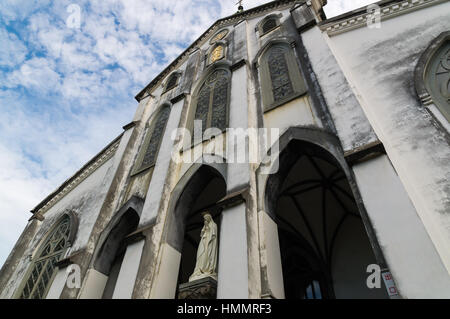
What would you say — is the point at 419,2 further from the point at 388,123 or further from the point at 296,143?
the point at 296,143

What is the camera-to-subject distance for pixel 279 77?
826cm

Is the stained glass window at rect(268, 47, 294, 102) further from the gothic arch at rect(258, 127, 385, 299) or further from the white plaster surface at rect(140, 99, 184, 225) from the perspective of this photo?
the white plaster surface at rect(140, 99, 184, 225)

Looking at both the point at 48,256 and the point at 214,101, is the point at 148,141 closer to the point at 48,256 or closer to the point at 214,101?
the point at 214,101

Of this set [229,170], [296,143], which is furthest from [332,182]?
[229,170]

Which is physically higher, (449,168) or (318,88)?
(318,88)

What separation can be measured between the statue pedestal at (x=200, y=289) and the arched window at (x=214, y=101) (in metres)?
4.03

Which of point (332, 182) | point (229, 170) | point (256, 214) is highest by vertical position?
point (332, 182)

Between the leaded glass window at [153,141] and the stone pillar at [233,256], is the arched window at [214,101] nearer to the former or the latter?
the leaded glass window at [153,141]

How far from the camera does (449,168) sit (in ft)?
14.8

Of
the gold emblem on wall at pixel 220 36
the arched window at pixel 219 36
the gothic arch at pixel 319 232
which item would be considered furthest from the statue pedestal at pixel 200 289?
the gold emblem on wall at pixel 220 36

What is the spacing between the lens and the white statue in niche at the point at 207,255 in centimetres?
561

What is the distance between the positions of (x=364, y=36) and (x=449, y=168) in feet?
15.1

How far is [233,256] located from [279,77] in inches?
206

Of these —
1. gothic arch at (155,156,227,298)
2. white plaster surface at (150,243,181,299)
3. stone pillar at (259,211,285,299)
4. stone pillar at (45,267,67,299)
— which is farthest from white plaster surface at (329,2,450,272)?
stone pillar at (45,267,67,299)
